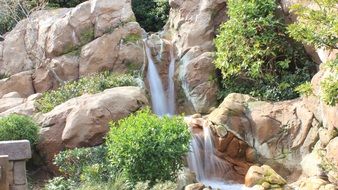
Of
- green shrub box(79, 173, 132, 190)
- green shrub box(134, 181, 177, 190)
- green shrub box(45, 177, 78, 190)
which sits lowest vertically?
green shrub box(45, 177, 78, 190)

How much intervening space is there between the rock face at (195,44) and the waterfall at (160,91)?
0.95ft

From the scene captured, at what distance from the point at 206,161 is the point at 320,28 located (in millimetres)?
4358

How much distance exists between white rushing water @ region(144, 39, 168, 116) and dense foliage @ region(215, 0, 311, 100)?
2.13 m

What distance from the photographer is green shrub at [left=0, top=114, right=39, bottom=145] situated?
1180 cm

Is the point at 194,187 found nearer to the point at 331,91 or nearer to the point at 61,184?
the point at 61,184

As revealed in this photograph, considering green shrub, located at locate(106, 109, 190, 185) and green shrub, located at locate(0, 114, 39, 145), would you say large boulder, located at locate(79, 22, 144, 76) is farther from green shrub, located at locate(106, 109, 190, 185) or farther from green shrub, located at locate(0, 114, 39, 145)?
green shrub, located at locate(106, 109, 190, 185)

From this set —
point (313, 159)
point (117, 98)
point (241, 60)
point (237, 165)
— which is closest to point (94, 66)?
point (117, 98)

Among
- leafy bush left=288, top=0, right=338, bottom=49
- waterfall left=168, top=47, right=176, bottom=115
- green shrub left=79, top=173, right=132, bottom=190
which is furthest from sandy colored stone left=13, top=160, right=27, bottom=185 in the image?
waterfall left=168, top=47, right=176, bottom=115

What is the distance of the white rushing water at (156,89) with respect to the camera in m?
15.4

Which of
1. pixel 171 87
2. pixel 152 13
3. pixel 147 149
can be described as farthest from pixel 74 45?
pixel 147 149

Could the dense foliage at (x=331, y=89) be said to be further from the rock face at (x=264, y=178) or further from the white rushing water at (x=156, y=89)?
the white rushing water at (x=156, y=89)

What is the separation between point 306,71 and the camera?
14.4m

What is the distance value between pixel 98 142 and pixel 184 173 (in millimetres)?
2274

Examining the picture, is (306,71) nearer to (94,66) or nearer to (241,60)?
(241,60)
